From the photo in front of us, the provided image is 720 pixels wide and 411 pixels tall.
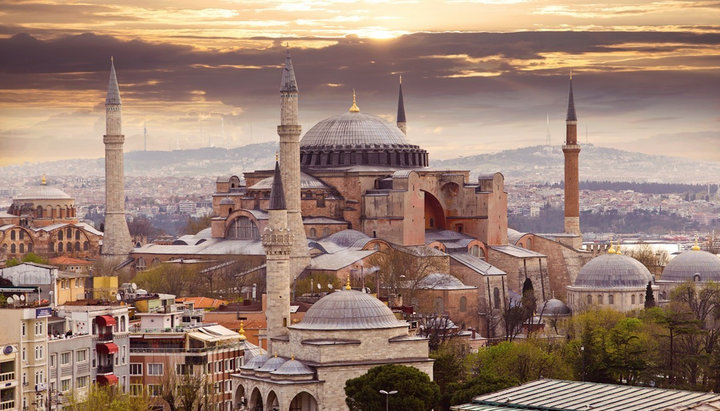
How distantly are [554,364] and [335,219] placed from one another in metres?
25.5

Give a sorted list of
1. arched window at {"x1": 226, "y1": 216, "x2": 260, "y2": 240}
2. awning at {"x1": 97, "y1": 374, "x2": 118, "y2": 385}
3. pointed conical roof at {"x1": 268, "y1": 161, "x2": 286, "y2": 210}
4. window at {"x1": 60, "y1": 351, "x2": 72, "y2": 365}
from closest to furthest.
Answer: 1. window at {"x1": 60, "y1": 351, "x2": 72, "y2": 365}
2. awning at {"x1": 97, "y1": 374, "x2": 118, "y2": 385}
3. pointed conical roof at {"x1": 268, "y1": 161, "x2": 286, "y2": 210}
4. arched window at {"x1": 226, "y1": 216, "x2": 260, "y2": 240}

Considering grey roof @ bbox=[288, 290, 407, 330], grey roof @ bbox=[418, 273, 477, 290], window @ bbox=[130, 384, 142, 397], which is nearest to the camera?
window @ bbox=[130, 384, 142, 397]

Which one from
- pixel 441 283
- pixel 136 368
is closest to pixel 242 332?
pixel 136 368

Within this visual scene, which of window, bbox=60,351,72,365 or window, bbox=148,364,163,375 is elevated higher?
window, bbox=60,351,72,365

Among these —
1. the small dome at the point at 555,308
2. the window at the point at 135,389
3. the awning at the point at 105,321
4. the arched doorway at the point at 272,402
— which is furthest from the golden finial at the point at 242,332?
the small dome at the point at 555,308

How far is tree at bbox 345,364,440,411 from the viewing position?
43.7 metres

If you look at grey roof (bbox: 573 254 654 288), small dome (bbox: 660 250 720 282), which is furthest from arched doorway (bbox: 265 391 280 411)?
small dome (bbox: 660 250 720 282)

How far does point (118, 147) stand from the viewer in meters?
79.9

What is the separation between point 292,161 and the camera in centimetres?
6800

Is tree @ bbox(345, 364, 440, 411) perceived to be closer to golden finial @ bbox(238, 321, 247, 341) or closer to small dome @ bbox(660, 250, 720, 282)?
golden finial @ bbox(238, 321, 247, 341)

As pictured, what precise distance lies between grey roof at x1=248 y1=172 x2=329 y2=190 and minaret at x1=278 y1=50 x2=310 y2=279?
7581 millimetres

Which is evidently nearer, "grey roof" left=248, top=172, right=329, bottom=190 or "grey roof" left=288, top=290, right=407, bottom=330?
"grey roof" left=288, top=290, right=407, bottom=330

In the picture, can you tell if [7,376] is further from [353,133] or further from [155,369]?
[353,133]

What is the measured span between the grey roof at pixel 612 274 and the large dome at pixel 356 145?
13290mm
